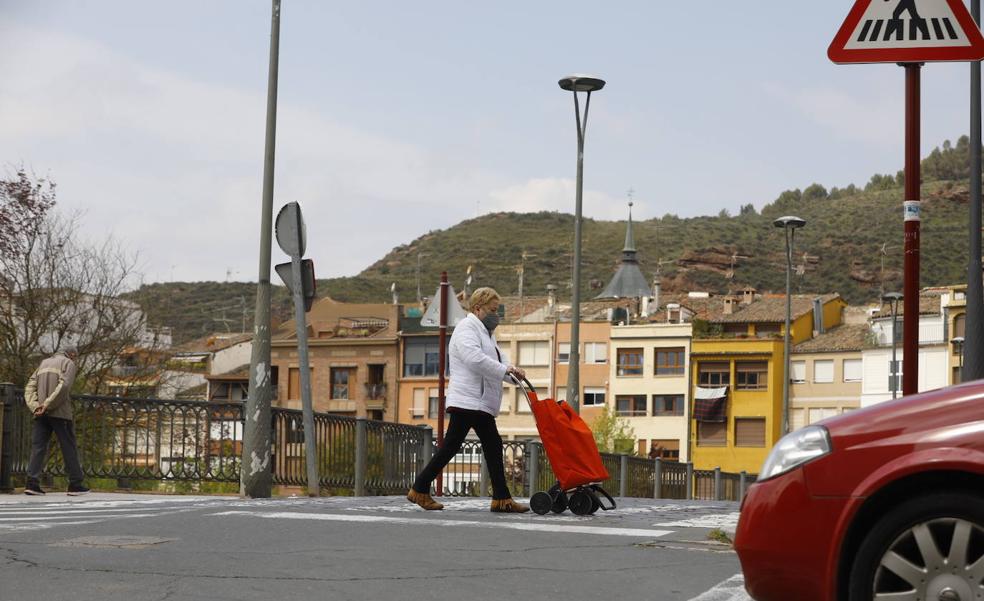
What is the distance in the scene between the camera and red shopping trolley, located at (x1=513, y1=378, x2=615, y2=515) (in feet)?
42.8

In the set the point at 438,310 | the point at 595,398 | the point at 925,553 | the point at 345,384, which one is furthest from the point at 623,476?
the point at 345,384

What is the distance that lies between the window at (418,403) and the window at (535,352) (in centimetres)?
683

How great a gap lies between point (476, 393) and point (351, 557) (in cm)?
454

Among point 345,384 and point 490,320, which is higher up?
point 490,320

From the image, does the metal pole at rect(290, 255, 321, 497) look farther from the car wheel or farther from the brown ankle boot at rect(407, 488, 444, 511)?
the car wheel

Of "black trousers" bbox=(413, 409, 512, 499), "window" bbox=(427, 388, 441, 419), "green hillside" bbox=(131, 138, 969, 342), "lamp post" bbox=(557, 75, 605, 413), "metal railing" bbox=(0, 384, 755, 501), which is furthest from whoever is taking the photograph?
"green hillside" bbox=(131, 138, 969, 342)

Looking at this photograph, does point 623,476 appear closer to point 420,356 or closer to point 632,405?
point 632,405

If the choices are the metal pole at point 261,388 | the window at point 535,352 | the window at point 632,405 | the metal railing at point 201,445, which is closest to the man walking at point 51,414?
the metal railing at point 201,445

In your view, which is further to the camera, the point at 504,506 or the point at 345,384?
the point at 345,384

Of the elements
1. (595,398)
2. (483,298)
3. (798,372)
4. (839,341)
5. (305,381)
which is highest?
(839,341)

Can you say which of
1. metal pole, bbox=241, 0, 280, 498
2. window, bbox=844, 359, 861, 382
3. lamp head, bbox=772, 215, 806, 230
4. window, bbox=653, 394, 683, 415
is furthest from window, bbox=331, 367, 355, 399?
metal pole, bbox=241, 0, 280, 498

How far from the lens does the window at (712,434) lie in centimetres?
9594

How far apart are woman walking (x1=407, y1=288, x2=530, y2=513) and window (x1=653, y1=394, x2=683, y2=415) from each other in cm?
8581

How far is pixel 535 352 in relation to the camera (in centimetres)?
10575
